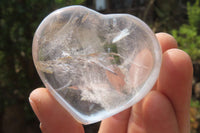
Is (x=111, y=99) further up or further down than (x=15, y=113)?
further up

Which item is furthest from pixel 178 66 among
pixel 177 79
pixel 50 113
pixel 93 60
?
pixel 50 113

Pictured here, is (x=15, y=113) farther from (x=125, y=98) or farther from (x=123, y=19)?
(x=123, y=19)

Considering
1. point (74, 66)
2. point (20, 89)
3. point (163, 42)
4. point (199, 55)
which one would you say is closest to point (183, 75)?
point (163, 42)

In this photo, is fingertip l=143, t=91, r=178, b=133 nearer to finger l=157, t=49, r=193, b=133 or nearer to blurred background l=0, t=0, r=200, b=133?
finger l=157, t=49, r=193, b=133

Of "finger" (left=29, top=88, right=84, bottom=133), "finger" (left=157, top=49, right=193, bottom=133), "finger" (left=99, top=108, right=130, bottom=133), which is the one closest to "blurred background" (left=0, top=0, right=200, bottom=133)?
"finger" (left=99, top=108, right=130, bottom=133)

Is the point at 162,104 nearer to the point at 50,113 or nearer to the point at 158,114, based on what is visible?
the point at 158,114

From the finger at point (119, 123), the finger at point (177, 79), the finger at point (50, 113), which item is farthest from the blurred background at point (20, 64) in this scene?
the finger at point (177, 79)
